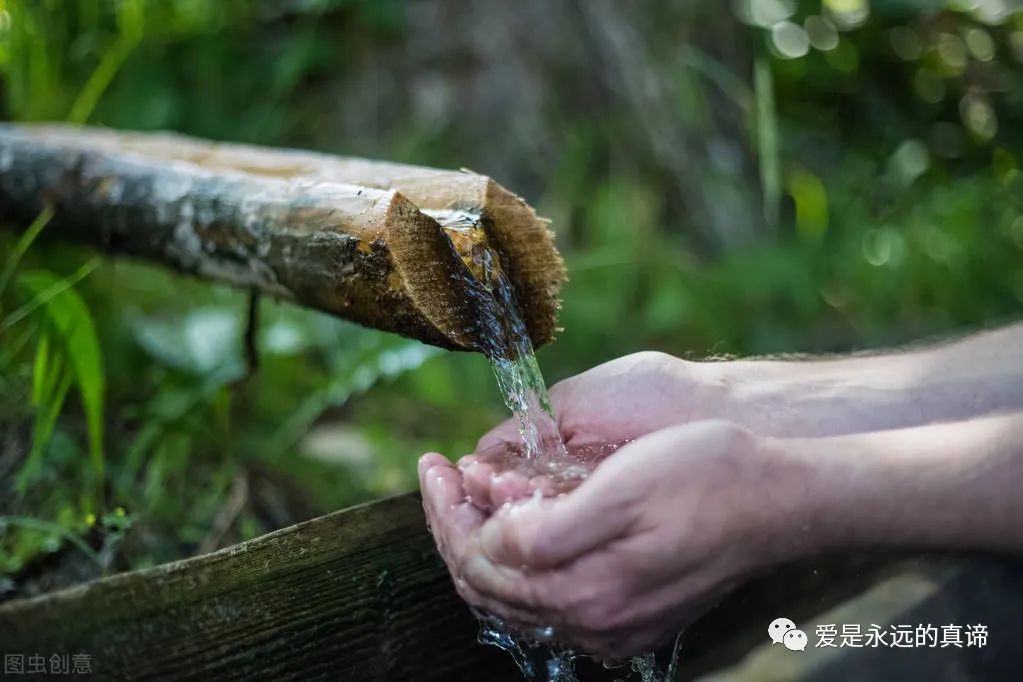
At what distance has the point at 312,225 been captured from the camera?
1448mm

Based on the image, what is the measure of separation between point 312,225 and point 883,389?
0.94 m

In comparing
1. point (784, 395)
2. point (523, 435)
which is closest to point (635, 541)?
point (523, 435)

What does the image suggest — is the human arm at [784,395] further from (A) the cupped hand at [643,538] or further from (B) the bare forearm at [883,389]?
(A) the cupped hand at [643,538]

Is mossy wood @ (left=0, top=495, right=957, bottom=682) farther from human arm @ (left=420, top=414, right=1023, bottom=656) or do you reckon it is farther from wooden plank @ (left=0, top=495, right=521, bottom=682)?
human arm @ (left=420, top=414, right=1023, bottom=656)

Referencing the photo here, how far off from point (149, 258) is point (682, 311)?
1.80 metres

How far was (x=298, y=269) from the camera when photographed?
A: 1521mm

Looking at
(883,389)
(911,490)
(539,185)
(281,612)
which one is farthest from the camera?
(539,185)

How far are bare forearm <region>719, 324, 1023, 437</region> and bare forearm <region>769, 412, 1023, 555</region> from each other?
346 mm

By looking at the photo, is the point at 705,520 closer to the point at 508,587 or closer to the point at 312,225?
the point at 508,587

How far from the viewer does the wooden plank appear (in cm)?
120

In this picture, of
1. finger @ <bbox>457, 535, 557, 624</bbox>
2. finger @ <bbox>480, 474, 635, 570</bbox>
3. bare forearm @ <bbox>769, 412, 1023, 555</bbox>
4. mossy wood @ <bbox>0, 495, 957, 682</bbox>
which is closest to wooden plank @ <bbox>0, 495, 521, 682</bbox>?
mossy wood @ <bbox>0, 495, 957, 682</bbox>

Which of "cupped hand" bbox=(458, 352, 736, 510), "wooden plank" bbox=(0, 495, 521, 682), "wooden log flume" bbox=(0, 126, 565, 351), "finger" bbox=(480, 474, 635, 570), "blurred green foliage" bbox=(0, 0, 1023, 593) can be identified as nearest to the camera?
"finger" bbox=(480, 474, 635, 570)

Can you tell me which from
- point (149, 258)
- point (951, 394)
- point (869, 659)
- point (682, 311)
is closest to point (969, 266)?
point (682, 311)

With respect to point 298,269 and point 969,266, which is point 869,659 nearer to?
point 298,269
